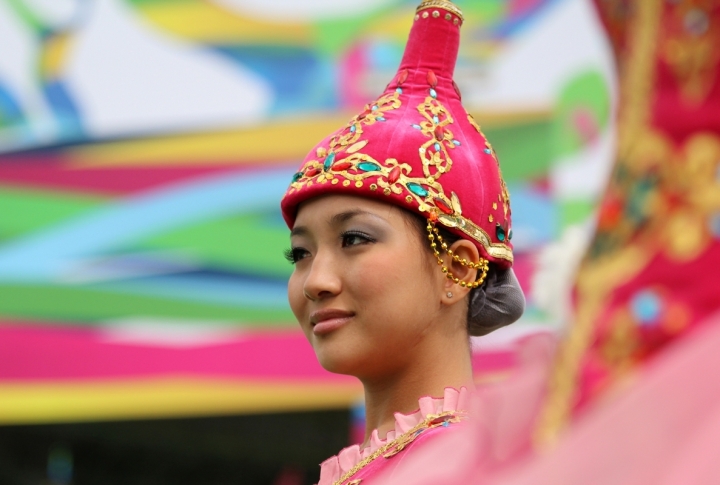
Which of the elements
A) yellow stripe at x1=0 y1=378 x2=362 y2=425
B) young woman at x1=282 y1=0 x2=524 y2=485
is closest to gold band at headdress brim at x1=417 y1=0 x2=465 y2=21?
young woman at x1=282 y1=0 x2=524 y2=485

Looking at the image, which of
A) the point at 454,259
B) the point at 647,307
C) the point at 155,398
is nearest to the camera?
the point at 647,307

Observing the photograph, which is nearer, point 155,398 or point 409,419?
point 409,419

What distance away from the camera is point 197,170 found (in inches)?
249

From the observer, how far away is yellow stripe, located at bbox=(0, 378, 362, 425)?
5.89 m

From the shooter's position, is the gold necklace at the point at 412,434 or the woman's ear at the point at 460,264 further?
the woman's ear at the point at 460,264

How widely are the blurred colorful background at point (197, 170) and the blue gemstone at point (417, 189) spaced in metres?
3.72

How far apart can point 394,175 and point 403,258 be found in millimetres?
156

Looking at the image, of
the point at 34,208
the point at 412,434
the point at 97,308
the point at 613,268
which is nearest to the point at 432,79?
the point at 412,434

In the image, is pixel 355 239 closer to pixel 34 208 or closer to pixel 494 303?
pixel 494 303

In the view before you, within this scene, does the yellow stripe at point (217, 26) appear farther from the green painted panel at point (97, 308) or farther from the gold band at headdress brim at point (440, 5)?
the gold band at headdress brim at point (440, 5)

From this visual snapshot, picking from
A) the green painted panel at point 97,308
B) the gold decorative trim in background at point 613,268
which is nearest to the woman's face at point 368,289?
the gold decorative trim in background at point 613,268

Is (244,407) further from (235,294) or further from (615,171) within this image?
(615,171)

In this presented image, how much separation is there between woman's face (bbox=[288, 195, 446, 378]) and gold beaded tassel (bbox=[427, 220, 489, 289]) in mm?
17

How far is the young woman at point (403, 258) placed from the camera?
2.08 meters
